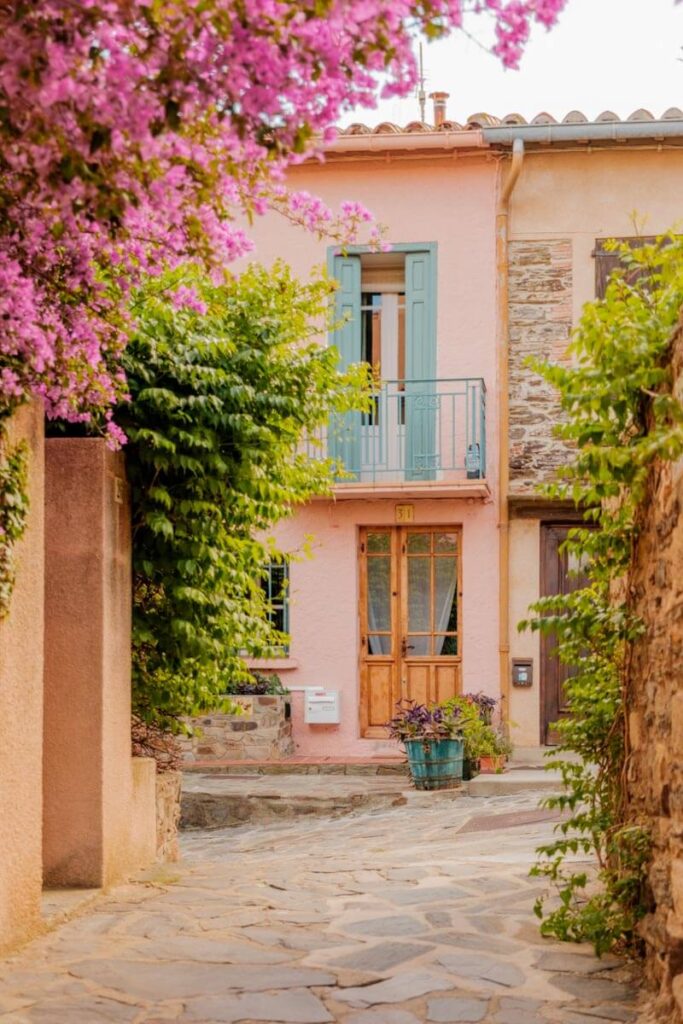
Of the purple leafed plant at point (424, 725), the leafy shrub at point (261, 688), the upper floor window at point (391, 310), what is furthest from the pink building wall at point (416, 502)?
the purple leafed plant at point (424, 725)

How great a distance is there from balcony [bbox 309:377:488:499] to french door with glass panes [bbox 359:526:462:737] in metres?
0.64

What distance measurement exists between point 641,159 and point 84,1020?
12.1 m

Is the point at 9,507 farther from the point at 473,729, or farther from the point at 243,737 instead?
the point at 243,737

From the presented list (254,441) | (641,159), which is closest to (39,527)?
(254,441)

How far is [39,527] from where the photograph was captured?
5406 mm

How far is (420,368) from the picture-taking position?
14359 millimetres

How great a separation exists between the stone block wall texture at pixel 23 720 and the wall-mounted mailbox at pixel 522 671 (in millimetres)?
8948

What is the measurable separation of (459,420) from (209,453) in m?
7.65

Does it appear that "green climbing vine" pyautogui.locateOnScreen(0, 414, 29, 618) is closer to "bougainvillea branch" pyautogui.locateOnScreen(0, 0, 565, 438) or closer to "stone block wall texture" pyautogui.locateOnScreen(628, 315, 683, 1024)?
"bougainvillea branch" pyautogui.locateOnScreen(0, 0, 565, 438)

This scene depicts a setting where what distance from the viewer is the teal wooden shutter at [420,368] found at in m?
14.1

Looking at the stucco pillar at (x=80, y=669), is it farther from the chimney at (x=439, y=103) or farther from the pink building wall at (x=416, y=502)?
the chimney at (x=439, y=103)

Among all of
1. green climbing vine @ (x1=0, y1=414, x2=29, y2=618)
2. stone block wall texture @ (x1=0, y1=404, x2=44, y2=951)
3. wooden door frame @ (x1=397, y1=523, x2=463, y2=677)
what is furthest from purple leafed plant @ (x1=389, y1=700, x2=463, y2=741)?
green climbing vine @ (x1=0, y1=414, x2=29, y2=618)

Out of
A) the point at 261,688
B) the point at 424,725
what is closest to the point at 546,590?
the point at 424,725

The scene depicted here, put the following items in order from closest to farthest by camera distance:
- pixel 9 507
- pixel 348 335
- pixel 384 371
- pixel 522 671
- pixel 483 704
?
pixel 9 507 < pixel 483 704 < pixel 522 671 < pixel 348 335 < pixel 384 371
